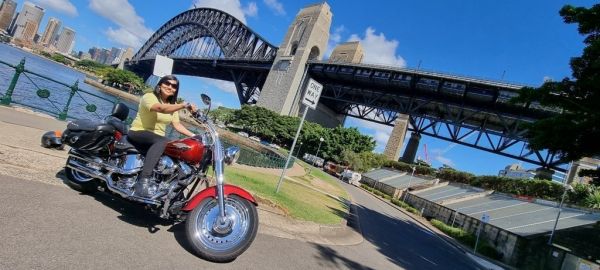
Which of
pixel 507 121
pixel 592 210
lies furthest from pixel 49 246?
pixel 507 121

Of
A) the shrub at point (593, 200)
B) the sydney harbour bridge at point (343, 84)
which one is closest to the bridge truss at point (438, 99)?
the sydney harbour bridge at point (343, 84)

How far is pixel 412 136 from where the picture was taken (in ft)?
226

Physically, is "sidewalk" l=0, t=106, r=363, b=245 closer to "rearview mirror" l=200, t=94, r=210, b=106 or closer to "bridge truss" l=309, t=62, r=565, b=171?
"rearview mirror" l=200, t=94, r=210, b=106

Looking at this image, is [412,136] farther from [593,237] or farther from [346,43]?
[593,237]

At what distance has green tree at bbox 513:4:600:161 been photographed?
41.1 ft

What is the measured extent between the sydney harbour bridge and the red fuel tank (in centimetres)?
3072

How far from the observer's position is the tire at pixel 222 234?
431cm

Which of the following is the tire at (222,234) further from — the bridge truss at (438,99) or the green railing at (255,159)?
the bridge truss at (438,99)

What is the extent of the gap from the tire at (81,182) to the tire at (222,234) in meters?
1.76

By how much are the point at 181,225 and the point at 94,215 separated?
1.01 metres

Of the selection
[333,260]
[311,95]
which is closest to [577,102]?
[311,95]

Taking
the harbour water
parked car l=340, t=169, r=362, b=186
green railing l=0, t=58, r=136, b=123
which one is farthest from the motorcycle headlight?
parked car l=340, t=169, r=362, b=186

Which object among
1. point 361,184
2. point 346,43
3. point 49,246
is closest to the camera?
point 49,246

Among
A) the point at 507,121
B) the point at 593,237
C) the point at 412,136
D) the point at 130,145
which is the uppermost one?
the point at 507,121
